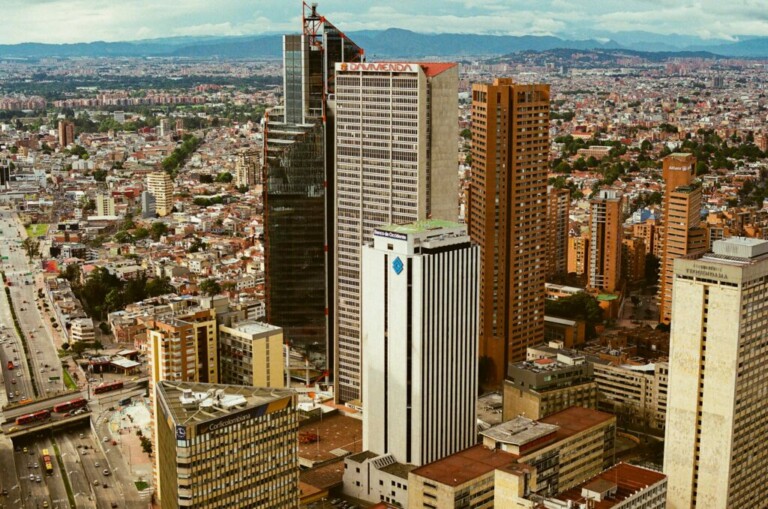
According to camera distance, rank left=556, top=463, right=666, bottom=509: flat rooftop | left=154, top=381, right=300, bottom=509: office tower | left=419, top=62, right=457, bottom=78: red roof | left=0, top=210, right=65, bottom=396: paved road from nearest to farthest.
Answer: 1. left=154, top=381, right=300, bottom=509: office tower
2. left=556, top=463, right=666, bottom=509: flat rooftop
3. left=419, top=62, right=457, bottom=78: red roof
4. left=0, top=210, right=65, bottom=396: paved road

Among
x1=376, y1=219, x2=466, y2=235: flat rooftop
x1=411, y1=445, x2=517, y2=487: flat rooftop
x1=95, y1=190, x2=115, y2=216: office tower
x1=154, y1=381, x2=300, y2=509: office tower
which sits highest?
x1=376, y1=219, x2=466, y2=235: flat rooftop

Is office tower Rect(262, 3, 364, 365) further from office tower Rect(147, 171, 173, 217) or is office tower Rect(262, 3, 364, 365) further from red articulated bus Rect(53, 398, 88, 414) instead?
office tower Rect(147, 171, 173, 217)

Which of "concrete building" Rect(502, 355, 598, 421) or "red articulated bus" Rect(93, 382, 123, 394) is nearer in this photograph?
"concrete building" Rect(502, 355, 598, 421)

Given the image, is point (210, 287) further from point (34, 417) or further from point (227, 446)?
point (227, 446)

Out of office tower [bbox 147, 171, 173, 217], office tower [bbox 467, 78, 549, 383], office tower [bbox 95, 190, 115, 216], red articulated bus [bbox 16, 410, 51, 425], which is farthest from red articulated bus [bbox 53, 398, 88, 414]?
office tower [bbox 147, 171, 173, 217]

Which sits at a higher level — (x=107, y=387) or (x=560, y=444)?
(x=560, y=444)

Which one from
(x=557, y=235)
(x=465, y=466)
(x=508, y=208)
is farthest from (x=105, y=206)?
(x=465, y=466)
